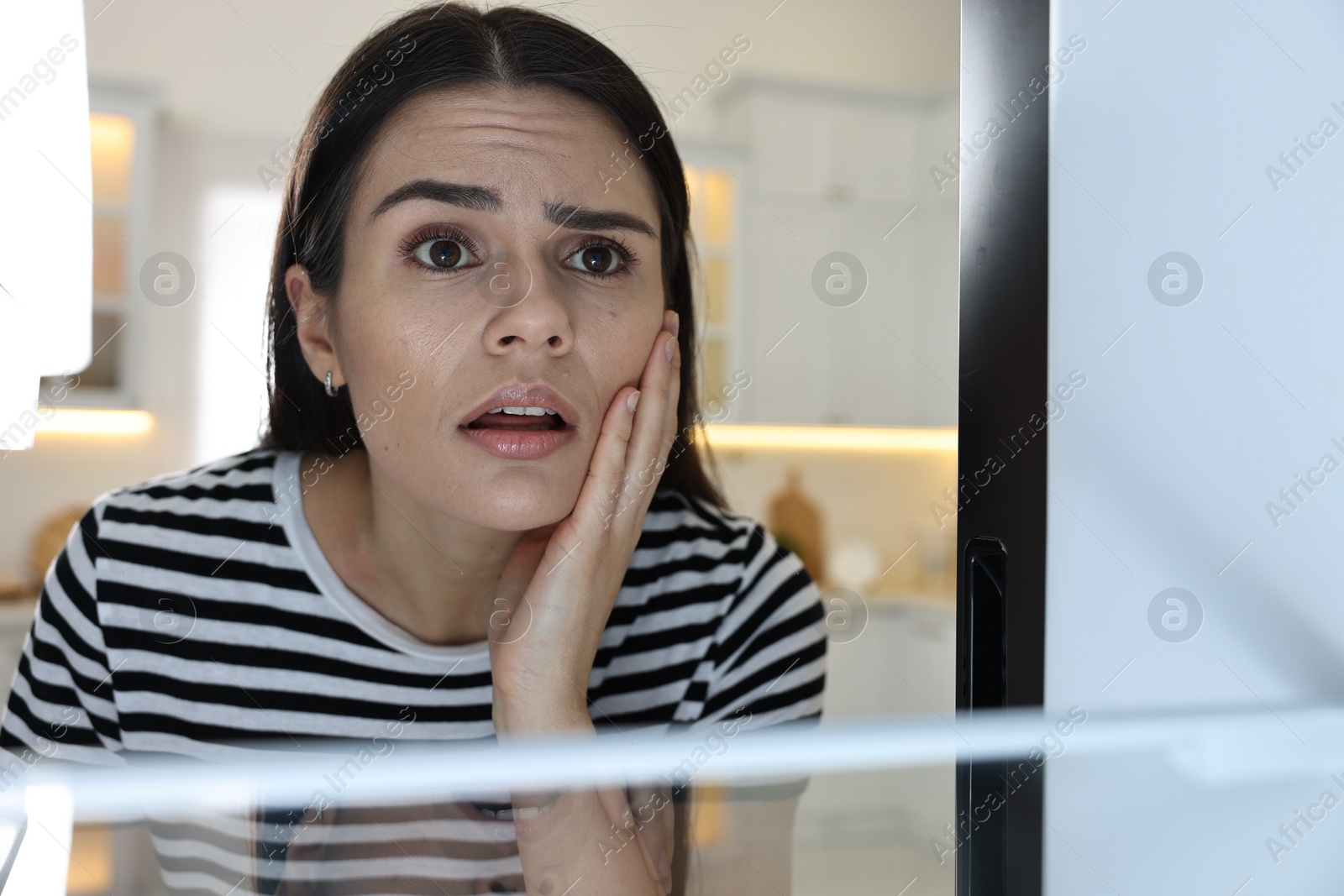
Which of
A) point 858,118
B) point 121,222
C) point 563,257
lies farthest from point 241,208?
point 563,257

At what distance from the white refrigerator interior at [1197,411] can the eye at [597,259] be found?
334 mm

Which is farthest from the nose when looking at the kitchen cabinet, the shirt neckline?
the kitchen cabinet

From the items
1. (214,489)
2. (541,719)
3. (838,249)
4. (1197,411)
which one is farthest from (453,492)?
(838,249)

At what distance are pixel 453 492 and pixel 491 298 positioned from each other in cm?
12

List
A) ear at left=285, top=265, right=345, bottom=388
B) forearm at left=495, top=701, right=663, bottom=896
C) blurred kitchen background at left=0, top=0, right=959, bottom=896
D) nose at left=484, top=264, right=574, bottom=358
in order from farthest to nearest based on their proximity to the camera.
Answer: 1. blurred kitchen background at left=0, top=0, right=959, bottom=896
2. ear at left=285, top=265, right=345, bottom=388
3. nose at left=484, top=264, right=574, bottom=358
4. forearm at left=495, top=701, right=663, bottom=896

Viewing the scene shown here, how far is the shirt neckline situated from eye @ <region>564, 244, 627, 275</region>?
0.28m

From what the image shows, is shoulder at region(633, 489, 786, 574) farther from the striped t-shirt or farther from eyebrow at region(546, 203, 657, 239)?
eyebrow at region(546, 203, 657, 239)

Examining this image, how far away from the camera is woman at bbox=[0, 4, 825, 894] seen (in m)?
0.57

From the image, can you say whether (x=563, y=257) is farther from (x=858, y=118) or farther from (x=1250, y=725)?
(x=858, y=118)

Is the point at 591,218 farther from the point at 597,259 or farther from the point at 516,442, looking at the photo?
the point at 516,442

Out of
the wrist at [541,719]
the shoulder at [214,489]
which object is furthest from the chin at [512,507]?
the shoulder at [214,489]

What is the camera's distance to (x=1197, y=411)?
0.35 m

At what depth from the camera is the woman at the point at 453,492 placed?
0.57 m

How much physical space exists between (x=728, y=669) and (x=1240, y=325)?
458mm
